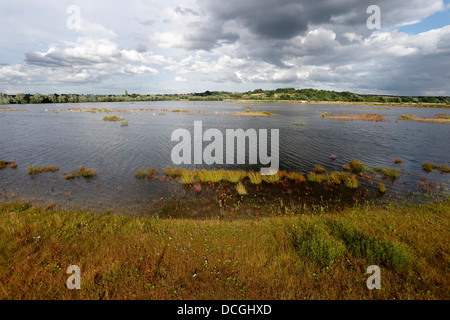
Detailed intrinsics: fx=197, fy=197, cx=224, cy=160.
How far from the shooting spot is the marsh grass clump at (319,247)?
300 inches

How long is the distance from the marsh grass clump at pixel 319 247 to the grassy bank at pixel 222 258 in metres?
0.04

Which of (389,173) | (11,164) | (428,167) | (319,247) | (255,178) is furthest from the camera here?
(11,164)

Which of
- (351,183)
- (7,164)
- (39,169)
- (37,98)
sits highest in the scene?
(37,98)

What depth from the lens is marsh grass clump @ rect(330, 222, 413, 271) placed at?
23.5 ft

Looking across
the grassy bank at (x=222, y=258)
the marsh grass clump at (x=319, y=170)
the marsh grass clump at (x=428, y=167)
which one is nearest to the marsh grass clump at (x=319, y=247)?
the grassy bank at (x=222, y=258)

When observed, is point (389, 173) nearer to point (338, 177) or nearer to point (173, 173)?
point (338, 177)

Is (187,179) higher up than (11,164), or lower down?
lower down

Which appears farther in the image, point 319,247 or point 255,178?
point 255,178

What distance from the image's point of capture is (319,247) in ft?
26.2

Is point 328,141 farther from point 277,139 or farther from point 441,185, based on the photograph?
point 441,185

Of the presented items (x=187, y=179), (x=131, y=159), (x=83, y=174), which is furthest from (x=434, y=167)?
(x=83, y=174)

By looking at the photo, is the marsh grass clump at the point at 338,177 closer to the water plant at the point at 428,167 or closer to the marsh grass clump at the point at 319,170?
the marsh grass clump at the point at 319,170

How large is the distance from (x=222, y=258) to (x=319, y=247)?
12.9ft
